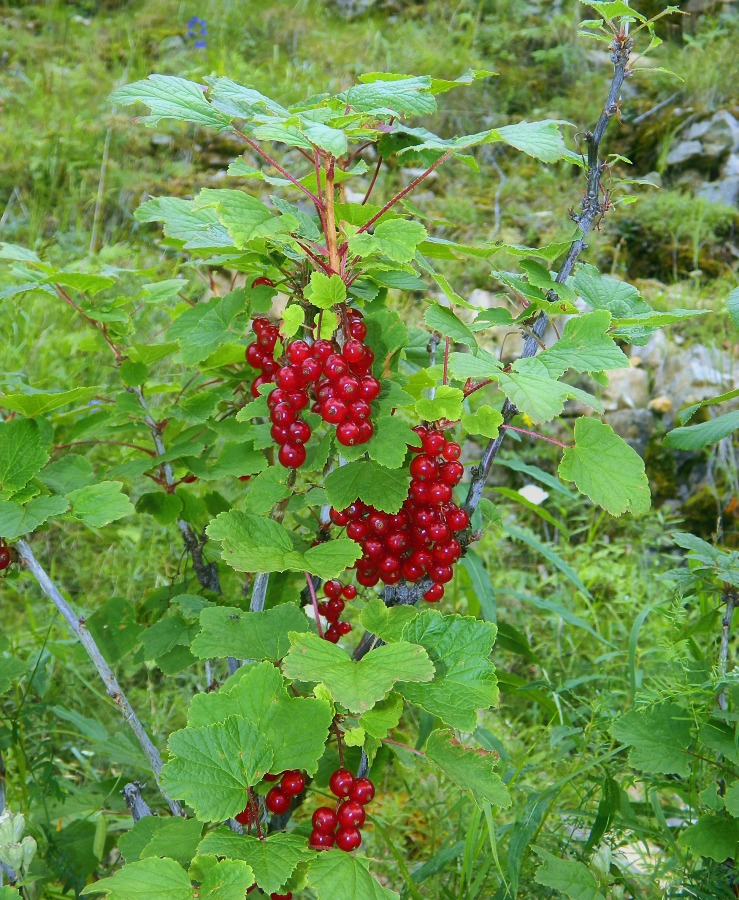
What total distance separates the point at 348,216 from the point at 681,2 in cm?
490

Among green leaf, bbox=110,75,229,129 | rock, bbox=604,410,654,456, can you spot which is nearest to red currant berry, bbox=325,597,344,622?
green leaf, bbox=110,75,229,129

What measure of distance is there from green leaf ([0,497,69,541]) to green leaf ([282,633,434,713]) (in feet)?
1.26

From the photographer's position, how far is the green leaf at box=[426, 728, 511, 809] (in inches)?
37.5

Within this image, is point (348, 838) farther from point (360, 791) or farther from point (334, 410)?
point (334, 410)

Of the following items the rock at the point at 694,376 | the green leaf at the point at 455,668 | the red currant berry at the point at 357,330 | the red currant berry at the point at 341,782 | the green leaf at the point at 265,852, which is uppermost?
the red currant berry at the point at 357,330

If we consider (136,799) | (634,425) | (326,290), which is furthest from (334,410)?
(634,425)

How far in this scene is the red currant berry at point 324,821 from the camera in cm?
99

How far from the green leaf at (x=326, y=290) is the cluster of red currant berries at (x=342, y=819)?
1.91 feet

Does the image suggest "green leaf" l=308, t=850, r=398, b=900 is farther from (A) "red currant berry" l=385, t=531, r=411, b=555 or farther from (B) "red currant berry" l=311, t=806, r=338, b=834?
(A) "red currant berry" l=385, t=531, r=411, b=555

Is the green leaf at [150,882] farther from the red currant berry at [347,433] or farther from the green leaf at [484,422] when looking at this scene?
the green leaf at [484,422]

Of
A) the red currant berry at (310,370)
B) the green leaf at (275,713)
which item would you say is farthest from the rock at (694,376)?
the green leaf at (275,713)

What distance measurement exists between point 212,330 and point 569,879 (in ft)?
3.25

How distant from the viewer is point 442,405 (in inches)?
39.8

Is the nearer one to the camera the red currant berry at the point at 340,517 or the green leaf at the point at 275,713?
the green leaf at the point at 275,713
